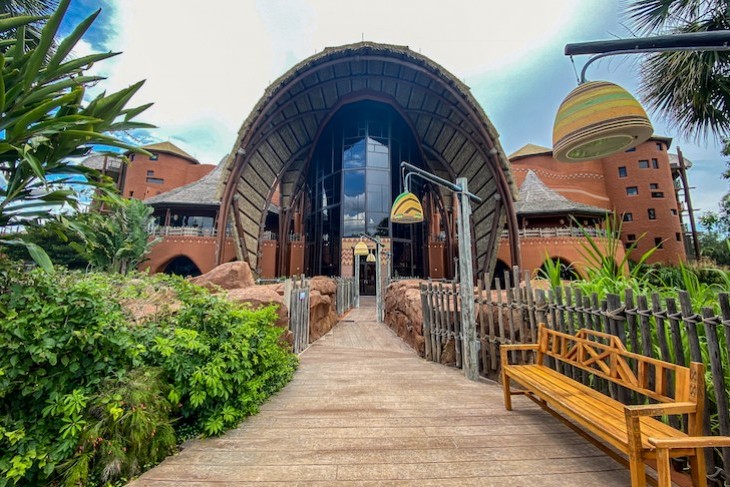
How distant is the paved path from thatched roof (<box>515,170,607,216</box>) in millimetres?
21562

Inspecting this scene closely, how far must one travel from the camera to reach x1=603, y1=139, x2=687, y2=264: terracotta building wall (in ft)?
80.3

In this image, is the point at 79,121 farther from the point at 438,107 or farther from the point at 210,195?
the point at 210,195

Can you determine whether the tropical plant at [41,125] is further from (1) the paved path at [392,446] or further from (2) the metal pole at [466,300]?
(2) the metal pole at [466,300]

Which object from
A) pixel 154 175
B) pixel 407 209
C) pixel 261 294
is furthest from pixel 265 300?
pixel 154 175

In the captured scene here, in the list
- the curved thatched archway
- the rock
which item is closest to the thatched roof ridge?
the curved thatched archway

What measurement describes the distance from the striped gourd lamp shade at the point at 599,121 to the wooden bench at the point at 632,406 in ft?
4.32

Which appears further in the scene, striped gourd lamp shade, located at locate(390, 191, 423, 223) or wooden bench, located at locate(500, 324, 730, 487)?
striped gourd lamp shade, located at locate(390, 191, 423, 223)

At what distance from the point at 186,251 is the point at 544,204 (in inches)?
1034

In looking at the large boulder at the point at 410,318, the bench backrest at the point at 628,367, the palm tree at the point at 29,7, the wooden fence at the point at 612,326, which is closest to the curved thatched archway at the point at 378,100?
the palm tree at the point at 29,7

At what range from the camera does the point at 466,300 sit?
4074mm

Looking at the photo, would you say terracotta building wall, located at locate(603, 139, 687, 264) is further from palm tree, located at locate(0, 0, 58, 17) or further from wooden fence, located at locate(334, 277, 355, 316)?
palm tree, located at locate(0, 0, 58, 17)

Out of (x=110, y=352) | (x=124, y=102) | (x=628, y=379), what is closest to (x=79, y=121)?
(x=124, y=102)

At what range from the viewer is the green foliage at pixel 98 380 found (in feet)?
5.93

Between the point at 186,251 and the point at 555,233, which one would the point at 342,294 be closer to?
the point at 186,251
